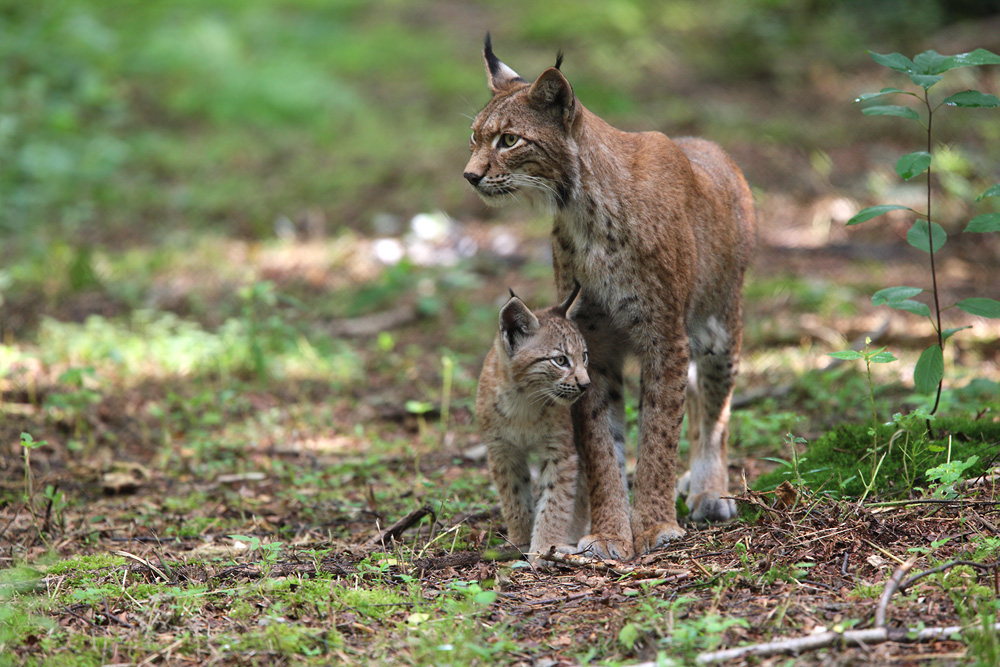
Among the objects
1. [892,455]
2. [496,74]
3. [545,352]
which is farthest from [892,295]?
[496,74]

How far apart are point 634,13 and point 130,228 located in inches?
400

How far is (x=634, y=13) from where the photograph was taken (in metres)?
16.8

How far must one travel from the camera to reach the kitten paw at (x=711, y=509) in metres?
4.81

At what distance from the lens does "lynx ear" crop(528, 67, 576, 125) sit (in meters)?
4.45

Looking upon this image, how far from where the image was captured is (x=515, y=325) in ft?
15.6

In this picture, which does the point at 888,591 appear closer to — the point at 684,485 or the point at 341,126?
the point at 684,485

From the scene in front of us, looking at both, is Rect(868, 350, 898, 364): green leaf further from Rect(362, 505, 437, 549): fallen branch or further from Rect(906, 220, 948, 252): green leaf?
Rect(362, 505, 437, 549): fallen branch

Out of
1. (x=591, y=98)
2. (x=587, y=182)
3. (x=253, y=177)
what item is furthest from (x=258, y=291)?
(x=591, y=98)

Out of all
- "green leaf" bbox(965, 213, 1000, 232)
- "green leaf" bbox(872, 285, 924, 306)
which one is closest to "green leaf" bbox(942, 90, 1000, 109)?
"green leaf" bbox(965, 213, 1000, 232)

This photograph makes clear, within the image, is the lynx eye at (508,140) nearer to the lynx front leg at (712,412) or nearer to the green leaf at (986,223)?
the lynx front leg at (712,412)

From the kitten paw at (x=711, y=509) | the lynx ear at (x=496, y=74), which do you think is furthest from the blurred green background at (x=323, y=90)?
the kitten paw at (x=711, y=509)

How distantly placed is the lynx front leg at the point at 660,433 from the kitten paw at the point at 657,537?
62mm

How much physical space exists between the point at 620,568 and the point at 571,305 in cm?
142

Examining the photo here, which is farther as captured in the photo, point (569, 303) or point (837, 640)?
point (569, 303)
